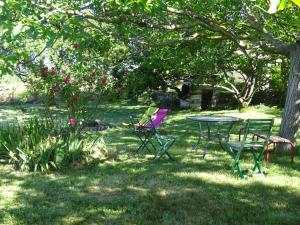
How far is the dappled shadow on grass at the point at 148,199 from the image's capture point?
15.4 feet

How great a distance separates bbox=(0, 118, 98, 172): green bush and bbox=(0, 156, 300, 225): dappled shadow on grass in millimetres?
346

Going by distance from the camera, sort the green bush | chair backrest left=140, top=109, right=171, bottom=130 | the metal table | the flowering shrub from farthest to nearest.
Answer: chair backrest left=140, top=109, right=171, bottom=130 < the metal table < the flowering shrub < the green bush

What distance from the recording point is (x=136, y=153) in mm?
8445

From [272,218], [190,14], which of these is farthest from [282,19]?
[272,218]

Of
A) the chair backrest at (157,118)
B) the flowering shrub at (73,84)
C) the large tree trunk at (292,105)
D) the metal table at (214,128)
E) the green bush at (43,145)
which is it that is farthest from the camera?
the chair backrest at (157,118)

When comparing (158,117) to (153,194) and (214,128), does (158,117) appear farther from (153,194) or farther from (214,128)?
(214,128)

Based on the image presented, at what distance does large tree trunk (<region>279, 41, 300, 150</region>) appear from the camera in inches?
316

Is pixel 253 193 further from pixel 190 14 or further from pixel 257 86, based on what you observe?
pixel 257 86

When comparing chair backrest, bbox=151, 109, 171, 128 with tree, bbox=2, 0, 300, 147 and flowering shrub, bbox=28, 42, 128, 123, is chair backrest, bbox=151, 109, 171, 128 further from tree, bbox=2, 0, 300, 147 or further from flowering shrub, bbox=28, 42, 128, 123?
tree, bbox=2, 0, 300, 147

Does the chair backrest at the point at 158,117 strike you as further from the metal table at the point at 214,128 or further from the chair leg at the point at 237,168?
the chair leg at the point at 237,168

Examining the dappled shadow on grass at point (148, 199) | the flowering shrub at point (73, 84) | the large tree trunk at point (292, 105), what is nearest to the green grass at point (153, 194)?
the dappled shadow on grass at point (148, 199)

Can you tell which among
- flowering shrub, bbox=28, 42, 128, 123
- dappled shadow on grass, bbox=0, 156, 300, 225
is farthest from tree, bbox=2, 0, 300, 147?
dappled shadow on grass, bbox=0, 156, 300, 225

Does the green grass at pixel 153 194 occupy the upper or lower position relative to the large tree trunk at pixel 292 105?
lower

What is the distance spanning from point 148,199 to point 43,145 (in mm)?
2474
